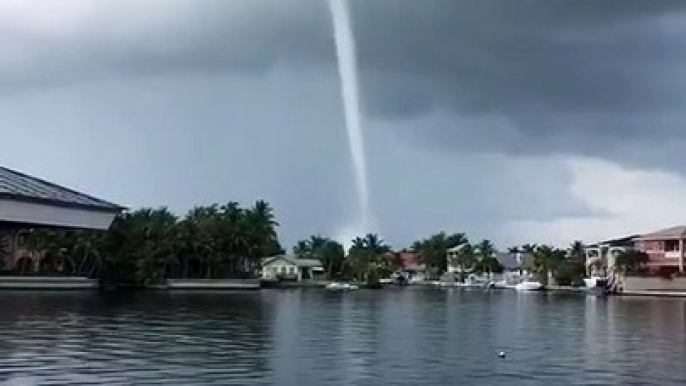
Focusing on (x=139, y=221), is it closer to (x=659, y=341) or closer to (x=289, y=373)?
(x=659, y=341)

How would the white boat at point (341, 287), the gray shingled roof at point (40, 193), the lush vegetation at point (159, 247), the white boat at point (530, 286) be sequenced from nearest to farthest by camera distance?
A: the gray shingled roof at point (40, 193), the lush vegetation at point (159, 247), the white boat at point (341, 287), the white boat at point (530, 286)

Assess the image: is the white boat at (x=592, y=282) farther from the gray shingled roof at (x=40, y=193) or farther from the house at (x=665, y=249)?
the gray shingled roof at (x=40, y=193)

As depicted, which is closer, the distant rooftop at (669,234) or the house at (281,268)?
the distant rooftop at (669,234)

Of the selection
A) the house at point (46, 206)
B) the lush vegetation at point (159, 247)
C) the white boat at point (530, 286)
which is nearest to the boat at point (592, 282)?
the white boat at point (530, 286)

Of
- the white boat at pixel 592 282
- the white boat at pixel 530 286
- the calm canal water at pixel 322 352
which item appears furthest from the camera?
the white boat at pixel 530 286

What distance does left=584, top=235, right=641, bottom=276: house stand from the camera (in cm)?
16825

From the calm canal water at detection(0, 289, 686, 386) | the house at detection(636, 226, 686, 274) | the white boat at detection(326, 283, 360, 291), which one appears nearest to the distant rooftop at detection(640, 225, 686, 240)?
the house at detection(636, 226, 686, 274)

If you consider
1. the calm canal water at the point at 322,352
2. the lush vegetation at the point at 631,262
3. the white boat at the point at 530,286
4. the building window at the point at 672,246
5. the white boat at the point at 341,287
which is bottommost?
the calm canal water at the point at 322,352

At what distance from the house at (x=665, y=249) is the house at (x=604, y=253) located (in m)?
4.23

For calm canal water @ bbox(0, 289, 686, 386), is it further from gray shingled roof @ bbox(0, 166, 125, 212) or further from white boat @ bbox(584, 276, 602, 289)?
white boat @ bbox(584, 276, 602, 289)

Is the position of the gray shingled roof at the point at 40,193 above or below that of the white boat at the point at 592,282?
below

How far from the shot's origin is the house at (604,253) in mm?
168250

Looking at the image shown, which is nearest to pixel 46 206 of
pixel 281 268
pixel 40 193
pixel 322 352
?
pixel 40 193

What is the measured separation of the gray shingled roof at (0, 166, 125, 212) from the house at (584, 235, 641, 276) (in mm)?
121741
